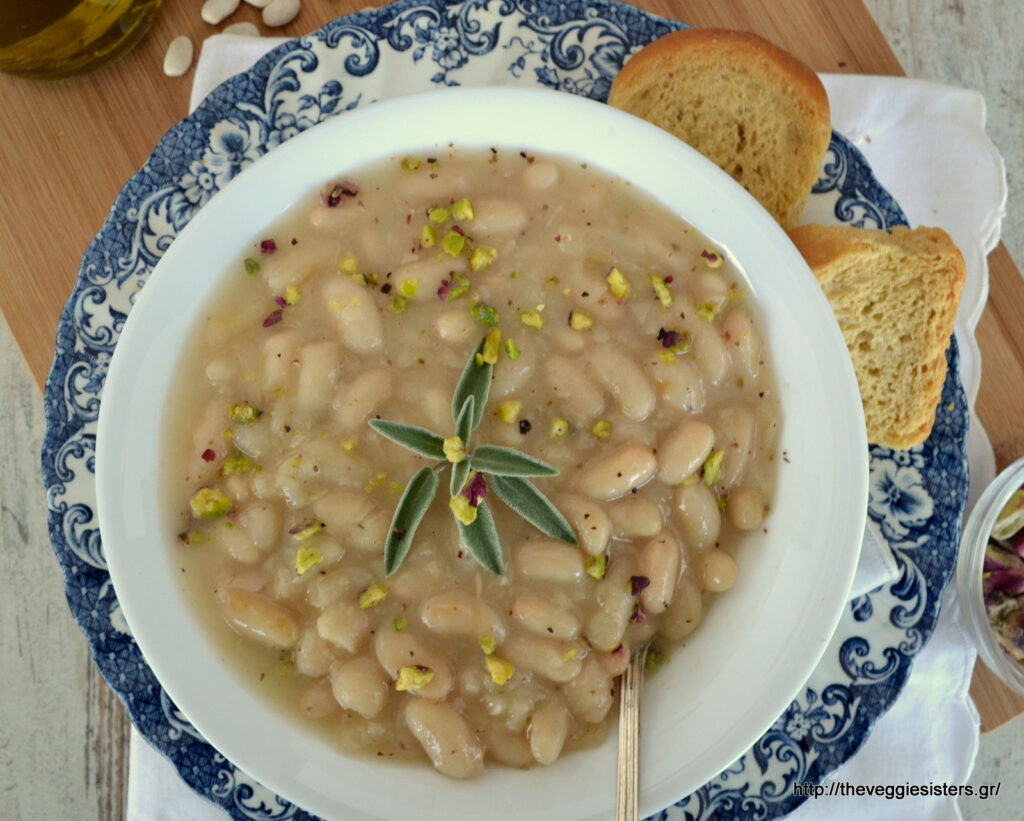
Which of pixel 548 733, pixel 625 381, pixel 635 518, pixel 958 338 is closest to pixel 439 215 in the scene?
pixel 625 381

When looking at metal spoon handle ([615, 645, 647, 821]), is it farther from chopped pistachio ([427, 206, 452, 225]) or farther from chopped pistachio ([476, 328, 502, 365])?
chopped pistachio ([427, 206, 452, 225])

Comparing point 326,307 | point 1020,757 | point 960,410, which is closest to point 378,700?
point 326,307

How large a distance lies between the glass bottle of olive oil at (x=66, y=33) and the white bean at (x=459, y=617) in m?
1.79

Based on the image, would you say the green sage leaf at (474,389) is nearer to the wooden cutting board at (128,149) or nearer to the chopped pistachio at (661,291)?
the chopped pistachio at (661,291)

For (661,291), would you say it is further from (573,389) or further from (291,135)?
(291,135)

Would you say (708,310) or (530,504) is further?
(708,310)

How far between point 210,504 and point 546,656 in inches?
31.4

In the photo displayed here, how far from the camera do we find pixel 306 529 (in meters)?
2.03

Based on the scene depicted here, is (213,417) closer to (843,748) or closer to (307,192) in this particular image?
(307,192)

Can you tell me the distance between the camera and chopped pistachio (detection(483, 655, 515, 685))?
1994 mm

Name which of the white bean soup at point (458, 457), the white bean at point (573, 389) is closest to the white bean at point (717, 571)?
the white bean soup at point (458, 457)

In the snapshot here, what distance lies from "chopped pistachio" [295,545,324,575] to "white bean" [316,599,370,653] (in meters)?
0.10

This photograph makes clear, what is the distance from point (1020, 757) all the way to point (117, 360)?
2.76 metres

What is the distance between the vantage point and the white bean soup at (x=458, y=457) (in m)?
2.03
